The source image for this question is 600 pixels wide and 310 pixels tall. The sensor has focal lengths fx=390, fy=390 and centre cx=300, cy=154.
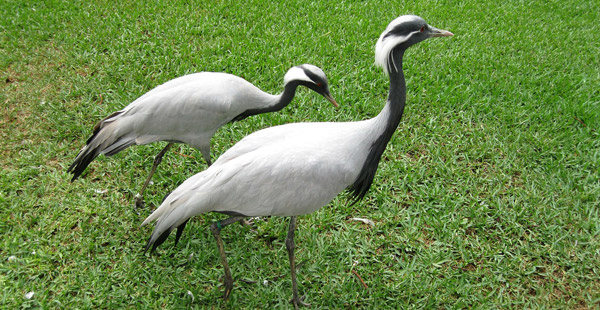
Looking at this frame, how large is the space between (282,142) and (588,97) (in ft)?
14.2

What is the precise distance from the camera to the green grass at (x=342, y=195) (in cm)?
302

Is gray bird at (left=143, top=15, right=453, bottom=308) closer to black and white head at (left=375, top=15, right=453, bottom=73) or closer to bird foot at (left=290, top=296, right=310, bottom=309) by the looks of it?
black and white head at (left=375, top=15, right=453, bottom=73)

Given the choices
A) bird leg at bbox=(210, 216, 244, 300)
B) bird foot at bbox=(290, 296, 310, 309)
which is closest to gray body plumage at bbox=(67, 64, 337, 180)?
bird leg at bbox=(210, 216, 244, 300)

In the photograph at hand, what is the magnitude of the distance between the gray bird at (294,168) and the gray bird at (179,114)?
1.96 feet

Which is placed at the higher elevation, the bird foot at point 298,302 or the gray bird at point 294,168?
the gray bird at point 294,168

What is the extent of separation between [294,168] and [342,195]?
51.1 inches

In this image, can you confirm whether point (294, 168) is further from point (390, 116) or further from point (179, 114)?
point (179, 114)

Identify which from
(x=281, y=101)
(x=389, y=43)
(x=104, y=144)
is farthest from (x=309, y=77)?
(x=104, y=144)

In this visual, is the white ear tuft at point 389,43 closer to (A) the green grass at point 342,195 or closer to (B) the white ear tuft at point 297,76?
(B) the white ear tuft at point 297,76

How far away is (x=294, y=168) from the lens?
252 cm

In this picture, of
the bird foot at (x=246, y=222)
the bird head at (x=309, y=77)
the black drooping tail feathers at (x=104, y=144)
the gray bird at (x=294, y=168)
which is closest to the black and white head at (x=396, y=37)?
the gray bird at (x=294, y=168)

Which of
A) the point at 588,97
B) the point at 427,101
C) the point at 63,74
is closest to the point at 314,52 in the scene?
the point at 427,101

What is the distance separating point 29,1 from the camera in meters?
5.64

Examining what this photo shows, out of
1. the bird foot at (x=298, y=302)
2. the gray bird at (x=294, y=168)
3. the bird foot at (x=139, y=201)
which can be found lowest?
the bird foot at (x=298, y=302)
